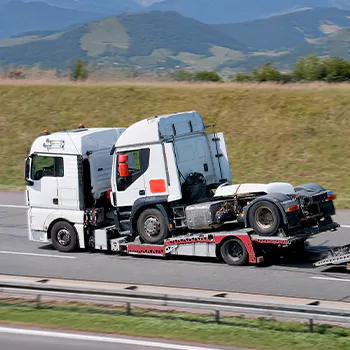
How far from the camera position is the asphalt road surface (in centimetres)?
1384

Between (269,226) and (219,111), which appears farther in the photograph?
(219,111)

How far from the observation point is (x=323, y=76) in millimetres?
35438

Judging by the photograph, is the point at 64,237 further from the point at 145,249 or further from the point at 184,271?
the point at 184,271

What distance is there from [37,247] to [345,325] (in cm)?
935

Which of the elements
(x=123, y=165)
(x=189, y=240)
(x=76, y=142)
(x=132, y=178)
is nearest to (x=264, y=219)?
(x=189, y=240)

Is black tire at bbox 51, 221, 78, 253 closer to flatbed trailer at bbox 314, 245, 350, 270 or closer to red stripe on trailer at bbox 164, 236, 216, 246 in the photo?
red stripe on trailer at bbox 164, 236, 216, 246

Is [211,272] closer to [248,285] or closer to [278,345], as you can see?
[248,285]

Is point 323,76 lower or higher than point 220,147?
higher

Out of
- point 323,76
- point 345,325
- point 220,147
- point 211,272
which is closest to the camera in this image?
point 345,325

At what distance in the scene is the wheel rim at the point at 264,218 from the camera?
575 inches

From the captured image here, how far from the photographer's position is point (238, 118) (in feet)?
105

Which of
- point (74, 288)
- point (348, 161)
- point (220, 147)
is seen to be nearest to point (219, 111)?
point (348, 161)

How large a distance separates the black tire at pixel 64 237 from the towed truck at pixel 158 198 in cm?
2

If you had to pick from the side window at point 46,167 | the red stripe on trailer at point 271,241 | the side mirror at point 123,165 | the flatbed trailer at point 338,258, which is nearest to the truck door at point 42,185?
the side window at point 46,167
